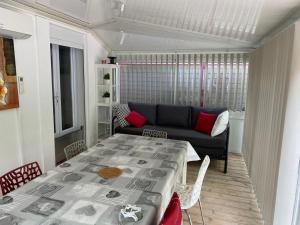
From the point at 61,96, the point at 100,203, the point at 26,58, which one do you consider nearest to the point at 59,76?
the point at 61,96

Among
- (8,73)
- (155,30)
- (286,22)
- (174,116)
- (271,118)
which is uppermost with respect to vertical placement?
(155,30)

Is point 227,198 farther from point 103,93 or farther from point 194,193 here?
point 103,93

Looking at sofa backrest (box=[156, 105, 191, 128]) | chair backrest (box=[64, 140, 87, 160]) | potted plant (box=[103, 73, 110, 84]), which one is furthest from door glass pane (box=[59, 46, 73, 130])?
sofa backrest (box=[156, 105, 191, 128])

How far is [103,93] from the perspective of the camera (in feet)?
15.2

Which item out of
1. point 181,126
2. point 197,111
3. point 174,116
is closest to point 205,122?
point 197,111

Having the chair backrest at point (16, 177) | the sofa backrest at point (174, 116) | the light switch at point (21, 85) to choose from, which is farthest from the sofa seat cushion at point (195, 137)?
the chair backrest at point (16, 177)

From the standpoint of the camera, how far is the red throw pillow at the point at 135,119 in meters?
4.29

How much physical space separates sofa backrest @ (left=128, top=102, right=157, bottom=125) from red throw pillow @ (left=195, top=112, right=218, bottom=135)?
905mm

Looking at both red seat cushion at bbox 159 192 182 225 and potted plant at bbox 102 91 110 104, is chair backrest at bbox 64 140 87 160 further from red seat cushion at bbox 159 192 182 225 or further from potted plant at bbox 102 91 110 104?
potted plant at bbox 102 91 110 104

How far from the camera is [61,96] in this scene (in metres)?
3.87

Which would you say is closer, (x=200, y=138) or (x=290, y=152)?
(x=290, y=152)

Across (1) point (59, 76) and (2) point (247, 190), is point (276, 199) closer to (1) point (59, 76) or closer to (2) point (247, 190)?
(2) point (247, 190)

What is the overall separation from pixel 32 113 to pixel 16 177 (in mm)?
1419

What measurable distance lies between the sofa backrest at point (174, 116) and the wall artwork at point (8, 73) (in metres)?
2.58
